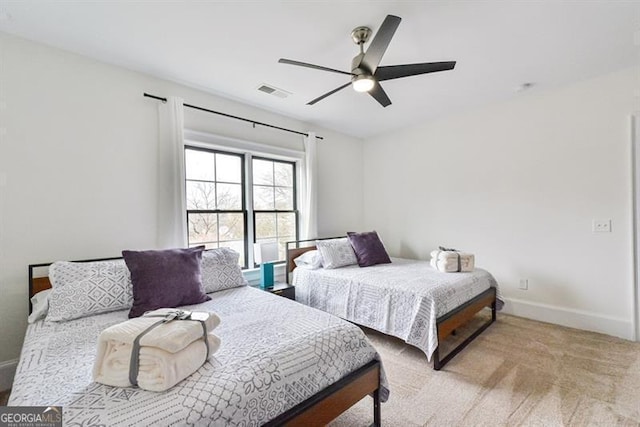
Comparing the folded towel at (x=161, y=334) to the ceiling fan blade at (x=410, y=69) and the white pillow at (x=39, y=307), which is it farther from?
the ceiling fan blade at (x=410, y=69)

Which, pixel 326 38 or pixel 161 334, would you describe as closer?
pixel 161 334

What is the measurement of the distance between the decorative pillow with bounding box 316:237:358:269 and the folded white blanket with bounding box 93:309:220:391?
6.91 feet

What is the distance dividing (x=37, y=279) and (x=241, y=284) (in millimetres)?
1442

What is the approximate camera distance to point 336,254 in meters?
3.25

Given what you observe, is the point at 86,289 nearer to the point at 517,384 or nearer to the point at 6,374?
the point at 6,374

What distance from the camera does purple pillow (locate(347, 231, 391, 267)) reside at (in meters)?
3.31

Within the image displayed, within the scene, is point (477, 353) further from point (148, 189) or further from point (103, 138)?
point (103, 138)

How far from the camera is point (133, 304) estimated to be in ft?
5.87

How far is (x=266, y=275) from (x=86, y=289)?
1.53 metres

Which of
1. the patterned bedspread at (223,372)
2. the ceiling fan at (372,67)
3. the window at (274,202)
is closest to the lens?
the patterned bedspread at (223,372)

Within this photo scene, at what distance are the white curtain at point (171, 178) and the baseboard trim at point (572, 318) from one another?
12.5 ft

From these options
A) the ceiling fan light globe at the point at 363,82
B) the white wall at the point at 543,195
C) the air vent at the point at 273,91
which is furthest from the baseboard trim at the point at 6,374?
the white wall at the point at 543,195

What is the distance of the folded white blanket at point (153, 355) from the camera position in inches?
40.5

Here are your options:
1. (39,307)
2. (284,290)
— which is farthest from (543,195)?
(39,307)
